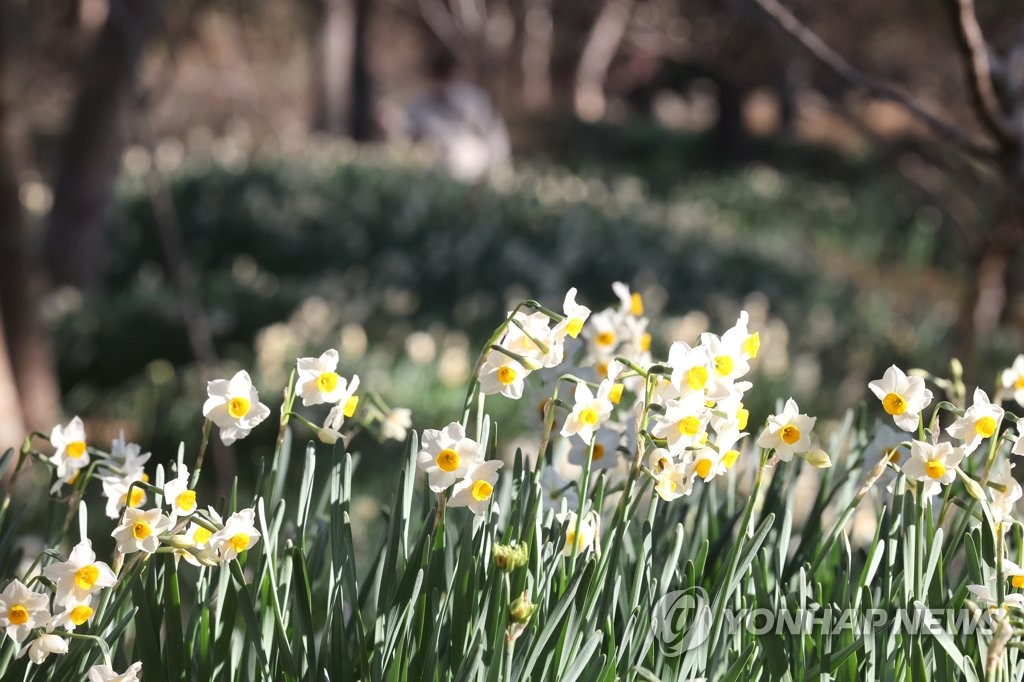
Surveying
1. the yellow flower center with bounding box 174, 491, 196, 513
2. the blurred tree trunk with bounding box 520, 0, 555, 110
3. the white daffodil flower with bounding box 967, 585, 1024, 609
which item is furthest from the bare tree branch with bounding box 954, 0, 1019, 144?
the blurred tree trunk with bounding box 520, 0, 555, 110

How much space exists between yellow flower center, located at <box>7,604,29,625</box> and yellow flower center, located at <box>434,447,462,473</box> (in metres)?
0.40

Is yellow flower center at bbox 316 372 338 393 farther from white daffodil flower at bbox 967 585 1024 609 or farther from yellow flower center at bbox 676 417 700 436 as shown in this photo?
white daffodil flower at bbox 967 585 1024 609

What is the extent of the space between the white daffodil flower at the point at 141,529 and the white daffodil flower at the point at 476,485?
0.27 m

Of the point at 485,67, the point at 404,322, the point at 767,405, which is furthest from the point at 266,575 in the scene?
the point at 485,67

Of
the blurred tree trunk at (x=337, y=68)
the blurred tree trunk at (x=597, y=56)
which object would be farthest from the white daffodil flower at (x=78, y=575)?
the blurred tree trunk at (x=597, y=56)

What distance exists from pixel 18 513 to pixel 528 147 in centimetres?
1472

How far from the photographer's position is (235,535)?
102 centimetres

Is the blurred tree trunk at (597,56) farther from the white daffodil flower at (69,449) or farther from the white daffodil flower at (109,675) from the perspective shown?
the white daffodil flower at (109,675)

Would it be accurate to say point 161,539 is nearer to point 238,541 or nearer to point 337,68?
point 238,541

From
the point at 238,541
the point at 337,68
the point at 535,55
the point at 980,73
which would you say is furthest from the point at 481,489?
the point at 535,55

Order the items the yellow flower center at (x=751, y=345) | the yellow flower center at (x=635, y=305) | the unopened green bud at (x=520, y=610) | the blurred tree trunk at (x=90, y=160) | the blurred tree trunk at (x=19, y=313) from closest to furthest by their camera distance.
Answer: the unopened green bud at (x=520, y=610) → the yellow flower center at (x=751, y=345) → the yellow flower center at (x=635, y=305) → the blurred tree trunk at (x=19, y=313) → the blurred tree trunk at (x=90, y=160)

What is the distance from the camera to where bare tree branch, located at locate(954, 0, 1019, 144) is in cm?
189

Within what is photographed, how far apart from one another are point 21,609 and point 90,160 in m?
5.21

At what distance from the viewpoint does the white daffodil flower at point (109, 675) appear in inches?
39.4
